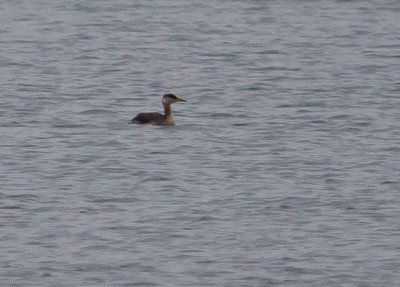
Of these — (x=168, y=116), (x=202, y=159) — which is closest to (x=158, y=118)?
(x=168, y=116)

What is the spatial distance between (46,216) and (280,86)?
1202 cm

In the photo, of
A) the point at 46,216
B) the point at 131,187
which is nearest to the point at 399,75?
the point at 131,187

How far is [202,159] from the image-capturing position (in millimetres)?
20062

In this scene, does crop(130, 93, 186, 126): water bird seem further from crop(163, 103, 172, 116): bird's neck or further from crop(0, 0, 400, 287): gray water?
crop(0, 0, 400, 287): gray water

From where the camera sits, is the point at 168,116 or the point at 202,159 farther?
the point at 168,116

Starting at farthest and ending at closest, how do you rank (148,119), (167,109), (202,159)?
(167,109) → (148,119) → (202,159)

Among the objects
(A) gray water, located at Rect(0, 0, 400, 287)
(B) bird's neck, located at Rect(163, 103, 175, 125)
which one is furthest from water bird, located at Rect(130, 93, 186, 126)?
(A) gray water, located at Rect(0, 0, 400, 287)

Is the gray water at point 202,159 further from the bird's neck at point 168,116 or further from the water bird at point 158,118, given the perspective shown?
the bird's neck at point 168,116

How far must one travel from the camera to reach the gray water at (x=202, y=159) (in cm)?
1463

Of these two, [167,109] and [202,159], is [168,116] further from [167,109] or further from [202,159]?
[202,159]

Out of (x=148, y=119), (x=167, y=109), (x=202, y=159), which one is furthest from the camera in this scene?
(x=167, y=109)

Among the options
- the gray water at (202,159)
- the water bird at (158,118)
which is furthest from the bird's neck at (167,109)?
the gray water at (202,159)

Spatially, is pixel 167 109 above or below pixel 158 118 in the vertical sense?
above

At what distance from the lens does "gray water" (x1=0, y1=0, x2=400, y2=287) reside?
14.6 m
